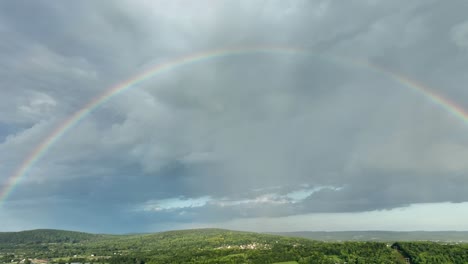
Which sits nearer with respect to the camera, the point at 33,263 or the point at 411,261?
the point at 411,261

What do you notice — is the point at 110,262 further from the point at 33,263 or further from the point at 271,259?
the point at 271,259

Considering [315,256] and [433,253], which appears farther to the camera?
[433,253]

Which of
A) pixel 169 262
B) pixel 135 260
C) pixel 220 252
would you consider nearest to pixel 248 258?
pixel 220 252

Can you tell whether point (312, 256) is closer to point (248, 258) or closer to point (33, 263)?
point (248, 258)

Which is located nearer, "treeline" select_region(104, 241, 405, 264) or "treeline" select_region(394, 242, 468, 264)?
"treeline" select_region(394, 242, 468, 264)

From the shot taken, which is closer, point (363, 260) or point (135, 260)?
point (363, 260)

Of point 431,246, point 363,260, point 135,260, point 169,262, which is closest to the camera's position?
point 363,260

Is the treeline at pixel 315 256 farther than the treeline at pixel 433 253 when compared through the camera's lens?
Yes

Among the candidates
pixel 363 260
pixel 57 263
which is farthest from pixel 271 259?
pixel 57 263

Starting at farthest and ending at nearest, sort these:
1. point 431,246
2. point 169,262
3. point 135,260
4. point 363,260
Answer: point 135,260
point 431,246
point 169,262
point 363,260
